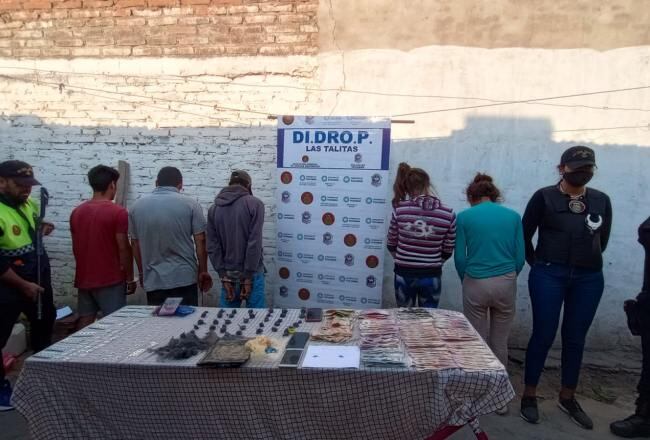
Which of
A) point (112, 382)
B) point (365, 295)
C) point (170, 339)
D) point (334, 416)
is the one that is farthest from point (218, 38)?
point (334, 416)

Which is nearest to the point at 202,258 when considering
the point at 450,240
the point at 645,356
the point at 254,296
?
the point at 254,296

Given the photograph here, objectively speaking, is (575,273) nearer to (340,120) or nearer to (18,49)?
(340,120)

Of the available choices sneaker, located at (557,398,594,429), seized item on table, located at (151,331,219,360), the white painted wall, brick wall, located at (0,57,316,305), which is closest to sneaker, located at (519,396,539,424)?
sneaker, located at (557,398,594,429)

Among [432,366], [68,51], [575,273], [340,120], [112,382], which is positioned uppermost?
[68,51]

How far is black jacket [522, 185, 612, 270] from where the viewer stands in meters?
3.48

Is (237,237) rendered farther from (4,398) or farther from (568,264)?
(568,264)

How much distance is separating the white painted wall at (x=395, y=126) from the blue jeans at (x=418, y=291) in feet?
→ 3.97

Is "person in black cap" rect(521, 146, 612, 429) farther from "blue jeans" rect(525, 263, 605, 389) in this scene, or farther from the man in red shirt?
the man in red shirt

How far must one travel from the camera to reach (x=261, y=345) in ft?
8.63

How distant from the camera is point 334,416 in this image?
2.40 meters

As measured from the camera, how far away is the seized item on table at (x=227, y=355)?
7.86 ft

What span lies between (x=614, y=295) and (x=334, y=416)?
12.6 feet

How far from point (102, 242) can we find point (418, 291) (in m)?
2.67

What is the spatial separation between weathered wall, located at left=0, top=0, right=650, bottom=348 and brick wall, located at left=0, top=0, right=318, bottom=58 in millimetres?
128
